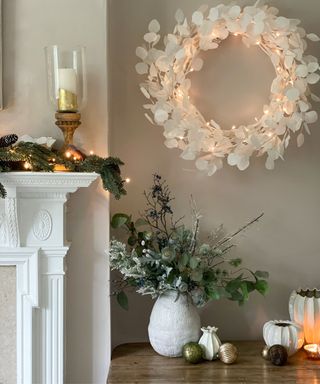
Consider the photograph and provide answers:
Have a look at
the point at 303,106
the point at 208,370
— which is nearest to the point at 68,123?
the point at 303,106

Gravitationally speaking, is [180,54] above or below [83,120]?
above

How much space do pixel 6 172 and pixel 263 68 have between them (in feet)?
3.90

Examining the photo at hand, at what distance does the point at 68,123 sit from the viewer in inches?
83.4

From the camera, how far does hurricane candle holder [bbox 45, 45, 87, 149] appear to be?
6.80ft

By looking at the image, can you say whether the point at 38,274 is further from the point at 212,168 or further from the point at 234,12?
the point at 234,12

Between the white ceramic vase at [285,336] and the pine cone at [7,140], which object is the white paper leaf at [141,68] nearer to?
the pine cone at [7,140]

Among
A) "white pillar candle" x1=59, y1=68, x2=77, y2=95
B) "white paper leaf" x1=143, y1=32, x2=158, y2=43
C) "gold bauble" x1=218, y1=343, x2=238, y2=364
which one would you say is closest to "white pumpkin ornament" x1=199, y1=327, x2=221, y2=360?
"gold bauble" x1=218, y1=343, x2=238, y2=364

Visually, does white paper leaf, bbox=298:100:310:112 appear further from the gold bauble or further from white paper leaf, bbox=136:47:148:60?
the gold bauble

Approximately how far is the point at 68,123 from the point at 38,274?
0.55 metres

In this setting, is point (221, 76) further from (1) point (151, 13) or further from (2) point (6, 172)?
(2) point (6, 172)

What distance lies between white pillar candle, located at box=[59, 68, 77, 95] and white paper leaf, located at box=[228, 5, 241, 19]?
661 mm

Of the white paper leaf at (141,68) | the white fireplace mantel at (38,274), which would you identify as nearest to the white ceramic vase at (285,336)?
the white fireplace mantel at (38,274)

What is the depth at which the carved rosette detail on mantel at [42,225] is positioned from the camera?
7.11 ft

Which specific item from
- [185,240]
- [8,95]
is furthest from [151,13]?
[185,240]
